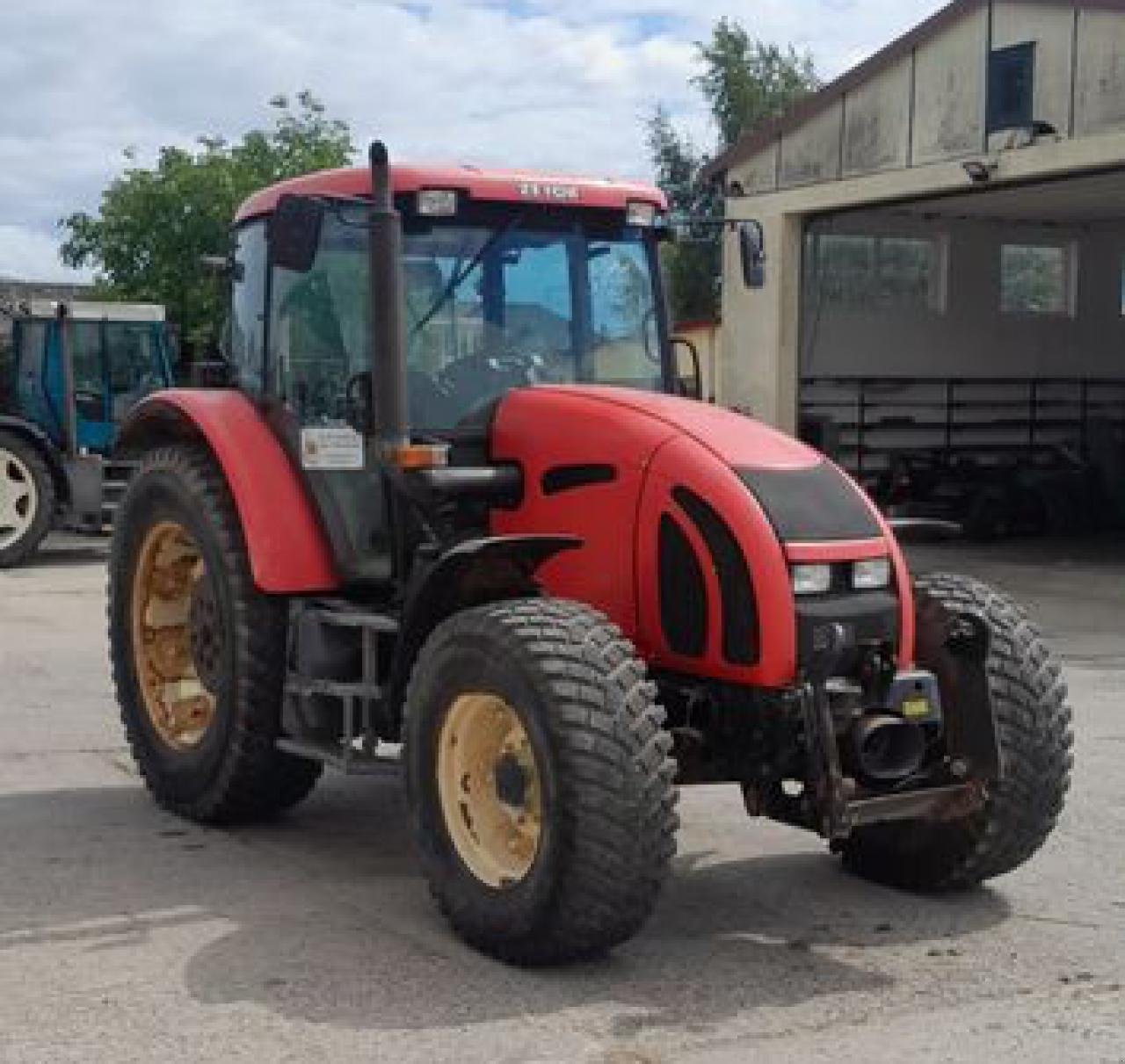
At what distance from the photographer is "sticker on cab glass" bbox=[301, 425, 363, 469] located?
599 centimetres

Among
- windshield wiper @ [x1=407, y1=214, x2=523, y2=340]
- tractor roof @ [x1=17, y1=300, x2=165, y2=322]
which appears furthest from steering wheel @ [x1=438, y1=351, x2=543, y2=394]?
tractor roof @ [x1=17, y1=300, x2=165, y2=322]

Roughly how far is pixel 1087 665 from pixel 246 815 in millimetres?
6878

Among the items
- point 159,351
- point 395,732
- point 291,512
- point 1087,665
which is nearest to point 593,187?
point 291,512

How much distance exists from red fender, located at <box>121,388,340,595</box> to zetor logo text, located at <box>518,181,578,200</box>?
49.5 inches

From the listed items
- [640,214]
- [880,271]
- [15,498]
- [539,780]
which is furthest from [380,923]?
[880,271]

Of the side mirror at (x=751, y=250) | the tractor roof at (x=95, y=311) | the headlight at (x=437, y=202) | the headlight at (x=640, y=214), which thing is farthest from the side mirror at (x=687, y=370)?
the tractor roof at (x=95, y=311)

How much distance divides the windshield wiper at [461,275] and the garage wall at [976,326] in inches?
602

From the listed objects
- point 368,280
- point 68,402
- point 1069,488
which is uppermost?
point 368,280

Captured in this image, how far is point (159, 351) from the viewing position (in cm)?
1927

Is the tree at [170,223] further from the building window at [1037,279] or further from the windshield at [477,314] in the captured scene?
the windshield at [477,314]

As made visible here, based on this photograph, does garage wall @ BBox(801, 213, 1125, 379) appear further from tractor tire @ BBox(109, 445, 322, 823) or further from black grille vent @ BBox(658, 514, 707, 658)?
black grille vent @ BBox(658, 514, 707, 658)

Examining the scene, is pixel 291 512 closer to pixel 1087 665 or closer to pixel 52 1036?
pixel 52 1036

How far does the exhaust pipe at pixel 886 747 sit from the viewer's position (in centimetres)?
496

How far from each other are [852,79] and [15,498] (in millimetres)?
9801
